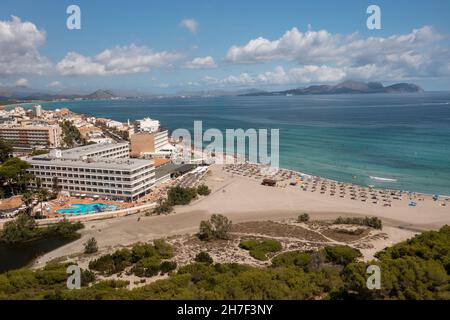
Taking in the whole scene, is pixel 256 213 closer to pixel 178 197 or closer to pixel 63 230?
pixel 178 197

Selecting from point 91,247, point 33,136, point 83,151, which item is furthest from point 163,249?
point 33,136

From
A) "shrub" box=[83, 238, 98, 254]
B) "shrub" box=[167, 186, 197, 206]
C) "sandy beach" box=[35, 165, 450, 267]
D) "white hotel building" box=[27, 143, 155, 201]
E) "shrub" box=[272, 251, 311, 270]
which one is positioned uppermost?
"white hotel building" box=[27, 143, 155, 201]

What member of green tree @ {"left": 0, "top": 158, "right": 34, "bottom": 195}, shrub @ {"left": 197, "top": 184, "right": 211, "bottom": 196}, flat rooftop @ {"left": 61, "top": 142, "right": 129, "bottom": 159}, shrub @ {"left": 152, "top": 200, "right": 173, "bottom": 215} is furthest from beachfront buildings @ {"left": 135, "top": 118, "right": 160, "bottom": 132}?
shrub @ {"left": 152, "top": 200, "right": 173, "bottom": 215}

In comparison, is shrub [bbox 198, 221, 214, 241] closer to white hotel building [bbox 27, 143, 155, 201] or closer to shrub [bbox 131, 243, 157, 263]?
shrub [bbox 131, 243, 157, 263]

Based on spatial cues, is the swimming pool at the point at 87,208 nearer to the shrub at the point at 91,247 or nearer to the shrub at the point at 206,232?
the shrub at the point at 91,247

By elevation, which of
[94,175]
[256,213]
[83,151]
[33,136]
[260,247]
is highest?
[33,136]

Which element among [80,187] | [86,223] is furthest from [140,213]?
[80,187]

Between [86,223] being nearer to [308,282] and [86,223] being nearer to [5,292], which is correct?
[5,292]
